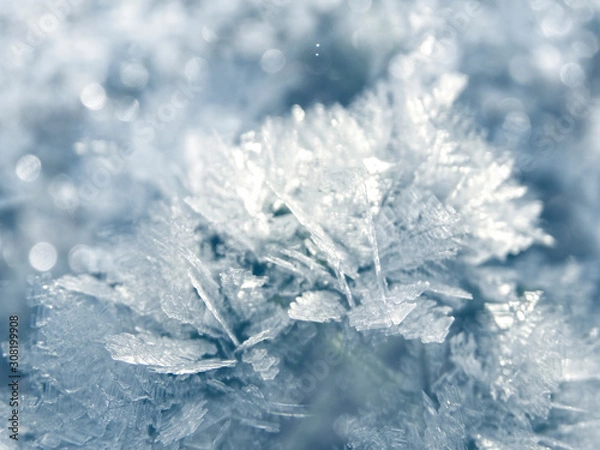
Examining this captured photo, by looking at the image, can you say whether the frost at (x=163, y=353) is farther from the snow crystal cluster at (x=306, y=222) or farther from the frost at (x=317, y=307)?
the frost at (x=317, y=307)

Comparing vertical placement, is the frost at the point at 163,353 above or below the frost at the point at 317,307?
below

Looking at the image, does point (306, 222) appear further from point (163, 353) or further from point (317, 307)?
point (163, 353)

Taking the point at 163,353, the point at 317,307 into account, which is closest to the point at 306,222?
the point at 317,307

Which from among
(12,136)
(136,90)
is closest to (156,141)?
(136,90)

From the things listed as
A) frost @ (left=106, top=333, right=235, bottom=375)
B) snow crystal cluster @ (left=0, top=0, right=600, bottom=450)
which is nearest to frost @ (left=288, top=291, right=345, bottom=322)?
snow crystal cluster @ (left=0, top=0, right=600, bottom=450)

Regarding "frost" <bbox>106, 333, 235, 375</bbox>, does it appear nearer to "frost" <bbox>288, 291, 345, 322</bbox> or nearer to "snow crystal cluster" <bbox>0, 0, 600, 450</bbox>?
"snow crystal cluster" <bbox>0, 0, 600, 450</bbox>

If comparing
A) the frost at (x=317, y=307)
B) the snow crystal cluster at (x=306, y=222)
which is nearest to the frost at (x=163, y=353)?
the snow crystal cluster at (x=306, y=222)

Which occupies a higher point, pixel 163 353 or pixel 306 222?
pixel 306 222

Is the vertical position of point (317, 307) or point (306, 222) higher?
point (306, 222)

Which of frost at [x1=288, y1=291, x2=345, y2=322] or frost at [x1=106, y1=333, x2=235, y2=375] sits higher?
frost at [x1=288, y1=291, x2=345, y2=322]
